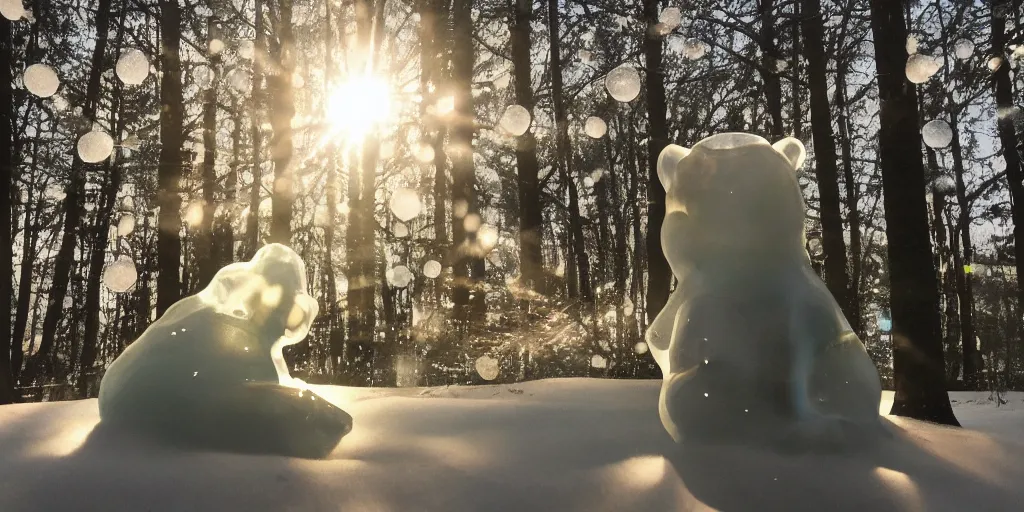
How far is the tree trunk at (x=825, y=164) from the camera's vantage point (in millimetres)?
7945

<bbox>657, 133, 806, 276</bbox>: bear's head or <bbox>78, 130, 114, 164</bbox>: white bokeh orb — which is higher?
<bbox>78, 130, 114, 164</bbox>: white bokeh orb

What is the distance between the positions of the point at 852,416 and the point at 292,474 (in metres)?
2.31

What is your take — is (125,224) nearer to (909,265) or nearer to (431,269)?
(431,269)

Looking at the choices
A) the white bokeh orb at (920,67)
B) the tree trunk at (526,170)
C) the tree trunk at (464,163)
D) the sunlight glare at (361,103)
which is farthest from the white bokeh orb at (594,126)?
the white bokeh orb at (920,67)

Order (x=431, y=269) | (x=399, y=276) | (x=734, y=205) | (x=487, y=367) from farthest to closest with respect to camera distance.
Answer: (x=399, y=276)
(x=431, y=269)
(x=487, y=367)
(x=734, y=205)

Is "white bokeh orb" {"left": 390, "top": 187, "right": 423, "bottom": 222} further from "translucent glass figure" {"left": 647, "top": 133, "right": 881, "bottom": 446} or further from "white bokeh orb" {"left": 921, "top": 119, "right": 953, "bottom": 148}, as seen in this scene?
"translucent glass figure" {"left": 647, "top": 133, "right": 881, "bottom": 446}

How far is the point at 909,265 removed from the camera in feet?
13.0

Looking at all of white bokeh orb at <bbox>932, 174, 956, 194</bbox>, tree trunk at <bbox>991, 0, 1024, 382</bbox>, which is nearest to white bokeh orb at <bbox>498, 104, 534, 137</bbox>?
tree trunk at <bbox>991, 0, 1024, 382</bbox>

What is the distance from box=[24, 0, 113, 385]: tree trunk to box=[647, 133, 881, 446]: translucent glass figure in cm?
1081

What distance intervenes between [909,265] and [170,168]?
339 inches

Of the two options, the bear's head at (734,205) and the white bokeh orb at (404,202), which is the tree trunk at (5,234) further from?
the white bokeh orb at (404,202)

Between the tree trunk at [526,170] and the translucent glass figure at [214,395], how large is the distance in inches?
248

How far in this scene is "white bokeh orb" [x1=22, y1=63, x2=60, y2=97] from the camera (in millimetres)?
8820

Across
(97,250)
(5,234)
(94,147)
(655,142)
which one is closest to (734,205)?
(655,142)
